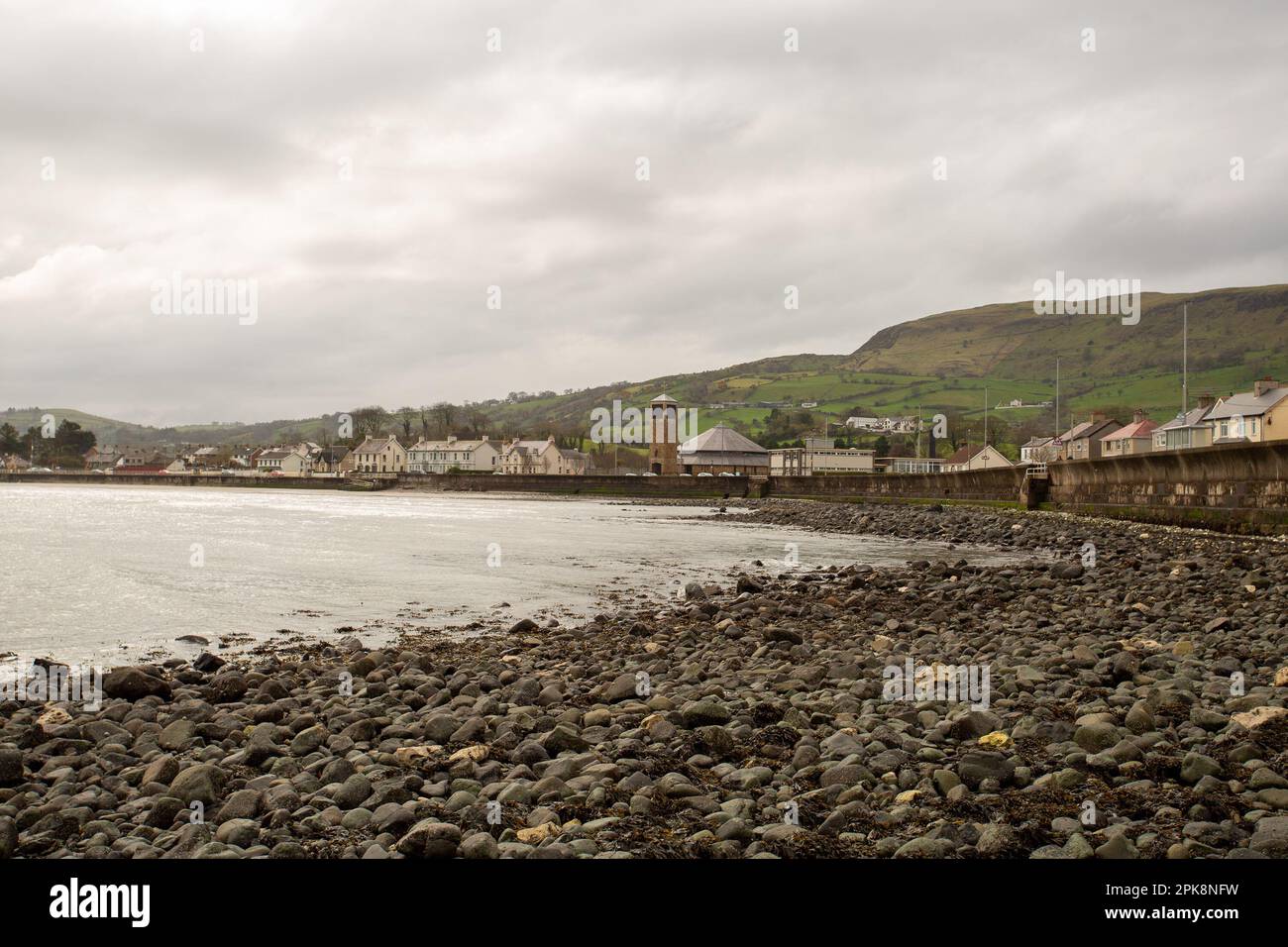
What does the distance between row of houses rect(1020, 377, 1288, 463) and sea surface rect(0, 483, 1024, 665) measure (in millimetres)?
15709

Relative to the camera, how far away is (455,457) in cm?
16750

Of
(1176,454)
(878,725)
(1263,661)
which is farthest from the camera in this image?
(1176,454)

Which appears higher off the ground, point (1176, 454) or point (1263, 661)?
point (1176, 454)

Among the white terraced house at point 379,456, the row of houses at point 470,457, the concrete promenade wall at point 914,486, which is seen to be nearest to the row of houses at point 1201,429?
the concrete promenade wall at point 914,486

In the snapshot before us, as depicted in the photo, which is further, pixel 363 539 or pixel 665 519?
pixel 665 519

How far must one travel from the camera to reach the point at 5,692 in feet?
30.9

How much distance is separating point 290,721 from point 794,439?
533 feet

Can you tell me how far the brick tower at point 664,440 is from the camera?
123812mm

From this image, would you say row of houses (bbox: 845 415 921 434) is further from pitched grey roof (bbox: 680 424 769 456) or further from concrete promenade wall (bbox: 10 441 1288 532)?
concrete promenade wall (bbox: 10 441 1288 532)

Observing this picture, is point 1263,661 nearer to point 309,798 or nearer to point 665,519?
point 309,798

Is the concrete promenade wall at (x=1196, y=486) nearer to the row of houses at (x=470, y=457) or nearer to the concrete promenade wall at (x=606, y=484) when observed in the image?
the concrete promenade wall at (x=606, y=484)

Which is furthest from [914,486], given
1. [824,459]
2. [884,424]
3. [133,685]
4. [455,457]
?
[455,457]

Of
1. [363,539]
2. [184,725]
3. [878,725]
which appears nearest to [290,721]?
[184,725]

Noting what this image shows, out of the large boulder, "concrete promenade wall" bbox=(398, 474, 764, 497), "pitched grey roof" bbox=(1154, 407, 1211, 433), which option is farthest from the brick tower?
the large boulder
